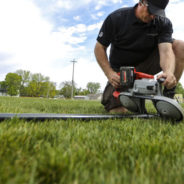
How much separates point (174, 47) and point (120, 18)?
0.91m

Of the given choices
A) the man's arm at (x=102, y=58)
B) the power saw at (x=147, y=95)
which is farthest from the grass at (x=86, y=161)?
the man's arm at (x=102, y=58)

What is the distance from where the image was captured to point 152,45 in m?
2.65

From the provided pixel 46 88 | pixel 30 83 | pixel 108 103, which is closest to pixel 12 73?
pixel 30 83

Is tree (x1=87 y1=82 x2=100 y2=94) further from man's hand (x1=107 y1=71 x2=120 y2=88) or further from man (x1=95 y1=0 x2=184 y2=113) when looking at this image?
man's hand (x1=107 y1=71 x2=120 y2=88)

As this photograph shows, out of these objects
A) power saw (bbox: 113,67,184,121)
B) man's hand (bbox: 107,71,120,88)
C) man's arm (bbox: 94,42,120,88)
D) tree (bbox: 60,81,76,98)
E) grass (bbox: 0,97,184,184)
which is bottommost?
grass (bbox: 0,97,184,184)

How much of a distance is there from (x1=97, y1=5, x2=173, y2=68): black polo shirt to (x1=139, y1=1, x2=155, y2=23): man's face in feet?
0.25

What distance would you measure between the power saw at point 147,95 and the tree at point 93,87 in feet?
231

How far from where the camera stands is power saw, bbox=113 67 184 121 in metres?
1.59

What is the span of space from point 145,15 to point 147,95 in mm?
1174

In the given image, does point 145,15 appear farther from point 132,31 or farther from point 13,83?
point 13,83

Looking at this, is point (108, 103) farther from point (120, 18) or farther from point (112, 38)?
point (120, 18)

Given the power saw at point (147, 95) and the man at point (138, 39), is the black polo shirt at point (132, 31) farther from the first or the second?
the power saw at point (147, 95)

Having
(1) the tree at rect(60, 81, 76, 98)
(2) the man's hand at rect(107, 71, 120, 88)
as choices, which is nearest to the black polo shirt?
(2) the man's hand at rect(107, 71, 120, 88)

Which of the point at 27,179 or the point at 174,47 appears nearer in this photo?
the point at 27,179
